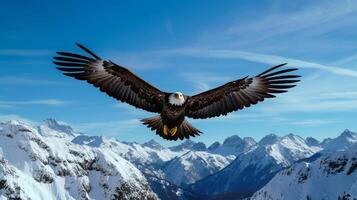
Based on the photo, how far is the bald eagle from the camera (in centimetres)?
1490

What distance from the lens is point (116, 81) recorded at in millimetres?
16891

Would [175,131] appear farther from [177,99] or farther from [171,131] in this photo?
[177,99]

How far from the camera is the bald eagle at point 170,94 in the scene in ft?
48.9

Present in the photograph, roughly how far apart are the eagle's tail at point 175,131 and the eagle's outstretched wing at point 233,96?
43cm

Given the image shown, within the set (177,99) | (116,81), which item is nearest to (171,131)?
(177,99)

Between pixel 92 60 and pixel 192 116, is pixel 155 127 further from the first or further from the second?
pixel 92 60

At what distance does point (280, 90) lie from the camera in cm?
1520

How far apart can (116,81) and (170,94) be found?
2442mm

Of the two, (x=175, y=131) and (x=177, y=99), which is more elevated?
(x=177, y=99)

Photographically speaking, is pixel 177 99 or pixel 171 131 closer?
pixel 177 99

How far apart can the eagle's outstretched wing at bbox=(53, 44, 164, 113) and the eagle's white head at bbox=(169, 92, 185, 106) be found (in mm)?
1222

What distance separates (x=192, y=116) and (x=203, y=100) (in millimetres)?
839

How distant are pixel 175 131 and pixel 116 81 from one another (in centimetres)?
331

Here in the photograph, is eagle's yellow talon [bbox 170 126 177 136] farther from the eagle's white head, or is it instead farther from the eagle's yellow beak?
the eagle's white head
